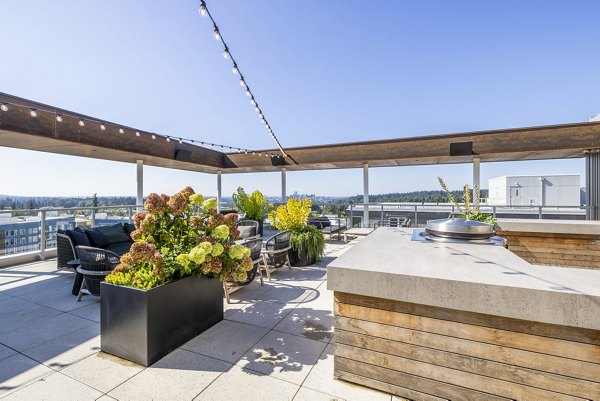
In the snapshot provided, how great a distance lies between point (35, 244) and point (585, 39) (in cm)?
1205

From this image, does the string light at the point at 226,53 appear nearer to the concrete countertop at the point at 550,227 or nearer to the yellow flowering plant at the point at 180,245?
the yellow flowering plant at the point at 180,245

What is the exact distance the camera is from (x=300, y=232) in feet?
16.5

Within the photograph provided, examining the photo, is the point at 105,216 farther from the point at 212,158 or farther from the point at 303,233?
the point at 303,233

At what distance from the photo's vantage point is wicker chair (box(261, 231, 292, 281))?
4285 mm

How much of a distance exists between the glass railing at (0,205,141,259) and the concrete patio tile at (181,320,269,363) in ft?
15.7

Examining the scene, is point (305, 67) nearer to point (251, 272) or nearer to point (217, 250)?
point (251, 272)

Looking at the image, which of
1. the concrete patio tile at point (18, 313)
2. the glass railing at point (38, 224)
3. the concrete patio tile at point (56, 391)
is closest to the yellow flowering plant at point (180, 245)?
the concrete patio tile at point (56, 391)

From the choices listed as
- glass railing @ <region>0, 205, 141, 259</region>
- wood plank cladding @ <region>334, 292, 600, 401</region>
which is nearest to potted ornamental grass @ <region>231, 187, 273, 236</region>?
glass railing @ <region>0, 205, 141, 259</region>

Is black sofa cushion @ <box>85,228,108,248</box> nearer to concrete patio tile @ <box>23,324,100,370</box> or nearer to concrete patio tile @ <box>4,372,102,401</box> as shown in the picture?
concrete patio tile @ <box>23,324,100,370</box>

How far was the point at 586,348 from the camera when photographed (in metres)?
1.28

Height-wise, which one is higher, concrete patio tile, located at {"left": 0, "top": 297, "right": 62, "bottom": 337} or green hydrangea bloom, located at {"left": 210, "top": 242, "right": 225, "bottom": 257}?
green hydrangea bloom, located at {"left": 210, "top": 242, "right": 225, "bottom": 257}

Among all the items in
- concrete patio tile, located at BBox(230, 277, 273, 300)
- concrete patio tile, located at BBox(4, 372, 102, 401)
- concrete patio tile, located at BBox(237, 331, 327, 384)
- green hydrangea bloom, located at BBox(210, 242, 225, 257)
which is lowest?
concrete patio tile, located at BBox(230, 277, 273, 300)

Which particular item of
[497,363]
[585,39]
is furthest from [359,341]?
[585,39]

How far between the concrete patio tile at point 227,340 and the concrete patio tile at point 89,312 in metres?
1.31
